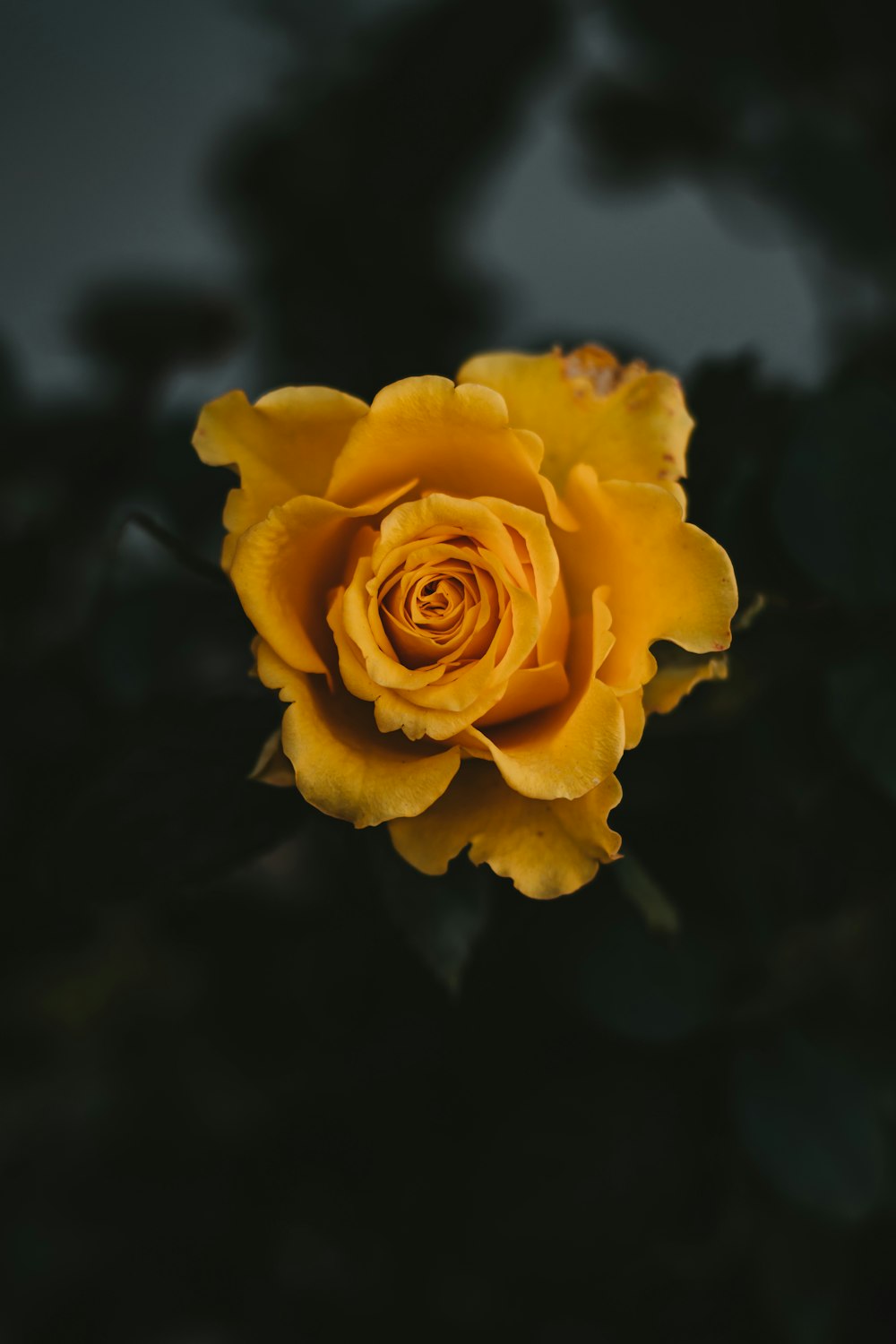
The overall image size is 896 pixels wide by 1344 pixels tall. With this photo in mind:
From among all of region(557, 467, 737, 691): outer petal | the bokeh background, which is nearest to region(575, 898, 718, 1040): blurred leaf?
the bokeh background

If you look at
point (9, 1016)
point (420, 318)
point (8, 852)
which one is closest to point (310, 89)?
point (420, 318)

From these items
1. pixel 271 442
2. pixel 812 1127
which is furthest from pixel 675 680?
pixel 812 1127

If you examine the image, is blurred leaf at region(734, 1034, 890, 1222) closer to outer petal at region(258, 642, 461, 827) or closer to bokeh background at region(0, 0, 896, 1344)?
bokeh background at region(0, 0, 896, 1344)

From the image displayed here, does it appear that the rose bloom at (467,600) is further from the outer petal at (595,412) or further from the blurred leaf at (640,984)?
the blurred leaf at (640,984)

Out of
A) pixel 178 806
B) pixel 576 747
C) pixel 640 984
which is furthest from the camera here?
pixel 640 984

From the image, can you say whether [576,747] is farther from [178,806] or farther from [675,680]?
[178,806]

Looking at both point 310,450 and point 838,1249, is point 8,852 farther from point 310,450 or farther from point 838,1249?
point 838,1249

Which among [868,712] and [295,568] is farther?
→ [868,712]
